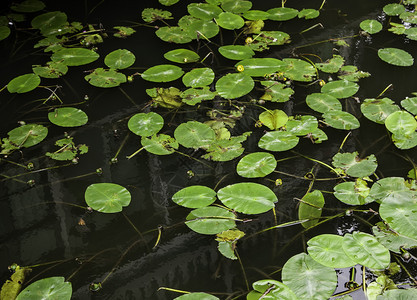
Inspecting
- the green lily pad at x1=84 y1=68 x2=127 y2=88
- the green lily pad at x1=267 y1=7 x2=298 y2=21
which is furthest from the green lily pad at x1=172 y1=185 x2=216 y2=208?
the green lily pad at x1=267 y1=7 x2=298 y2=21

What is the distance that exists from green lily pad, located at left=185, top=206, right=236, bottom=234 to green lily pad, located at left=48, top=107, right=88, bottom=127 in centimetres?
88

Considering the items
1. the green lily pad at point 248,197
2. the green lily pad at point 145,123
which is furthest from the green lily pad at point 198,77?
the green lily pad at point 248,197

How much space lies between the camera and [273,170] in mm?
2188

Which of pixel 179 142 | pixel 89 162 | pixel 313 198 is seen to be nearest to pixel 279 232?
pixel 313 198

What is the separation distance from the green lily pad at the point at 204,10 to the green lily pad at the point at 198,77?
0.62 metres

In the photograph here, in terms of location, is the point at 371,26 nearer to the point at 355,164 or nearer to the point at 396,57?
the point at 396,57

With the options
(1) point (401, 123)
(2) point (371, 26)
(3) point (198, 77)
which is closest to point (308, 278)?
(1) point (401, 123)

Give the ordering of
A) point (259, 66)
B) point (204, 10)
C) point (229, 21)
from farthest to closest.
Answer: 1. point (204, 10)
2. point (229, 21)
3. point (259, 66)

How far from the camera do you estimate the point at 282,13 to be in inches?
128

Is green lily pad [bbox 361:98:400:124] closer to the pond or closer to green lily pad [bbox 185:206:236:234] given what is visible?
the pond

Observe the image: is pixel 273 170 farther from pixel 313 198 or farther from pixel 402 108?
pixel 402 108

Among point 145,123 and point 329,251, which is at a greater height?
point 145,123

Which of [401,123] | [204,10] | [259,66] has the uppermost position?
[204,10]

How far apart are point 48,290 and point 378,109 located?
1.92m
